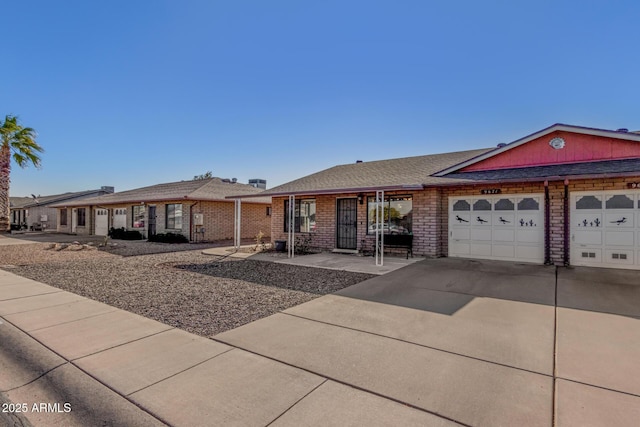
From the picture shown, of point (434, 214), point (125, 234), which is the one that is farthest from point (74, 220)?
point (434, 214)

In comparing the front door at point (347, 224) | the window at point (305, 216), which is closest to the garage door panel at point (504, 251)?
the front door at point (347, 224)

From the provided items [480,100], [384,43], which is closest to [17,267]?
[384,43]

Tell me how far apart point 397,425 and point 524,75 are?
41.2 ft

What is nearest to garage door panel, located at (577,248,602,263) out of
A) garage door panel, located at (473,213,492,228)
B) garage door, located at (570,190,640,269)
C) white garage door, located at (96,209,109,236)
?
garage door, located at (570,190,640,269)

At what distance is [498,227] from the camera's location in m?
10.5

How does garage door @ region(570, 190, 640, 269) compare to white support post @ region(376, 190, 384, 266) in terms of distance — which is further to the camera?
white support post @ region(376, 190, 384, 266)

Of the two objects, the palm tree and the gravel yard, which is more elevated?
the palm tree

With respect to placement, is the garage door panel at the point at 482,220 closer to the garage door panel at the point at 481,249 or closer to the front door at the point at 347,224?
the garage door panel at the point at 481,249

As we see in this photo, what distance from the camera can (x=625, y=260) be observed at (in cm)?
873

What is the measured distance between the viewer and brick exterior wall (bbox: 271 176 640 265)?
9.42 metres

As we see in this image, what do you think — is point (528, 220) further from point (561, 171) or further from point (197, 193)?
point (197, 193)

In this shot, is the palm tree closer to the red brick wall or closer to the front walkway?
the red brick wall

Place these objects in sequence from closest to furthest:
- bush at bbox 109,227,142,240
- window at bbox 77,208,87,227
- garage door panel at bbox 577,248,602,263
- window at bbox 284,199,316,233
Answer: garage door panel at bbox 577,248,602,263
window at bbox 284,199,316,233
bush at bbox 109,227,142,240
window at bbox 77,208,87,227

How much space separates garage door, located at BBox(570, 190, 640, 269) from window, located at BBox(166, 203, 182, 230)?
60.5 feet
